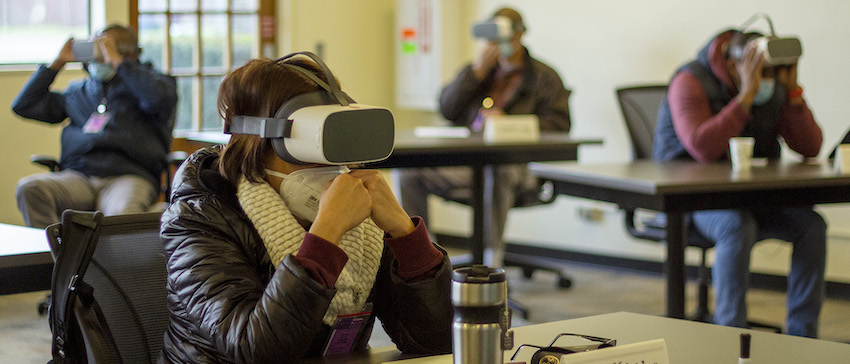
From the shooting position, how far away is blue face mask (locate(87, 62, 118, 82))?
3824mm

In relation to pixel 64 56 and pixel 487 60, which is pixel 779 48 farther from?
pixel 64 56

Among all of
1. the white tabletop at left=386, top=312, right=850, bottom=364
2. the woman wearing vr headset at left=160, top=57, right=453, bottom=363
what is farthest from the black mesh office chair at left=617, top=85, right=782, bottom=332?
the woman wearing vr headset at left=160, top=57, right=453, bottom=363

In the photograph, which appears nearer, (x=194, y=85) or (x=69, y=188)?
(x=69, y=188)

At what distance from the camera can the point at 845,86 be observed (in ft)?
13.8

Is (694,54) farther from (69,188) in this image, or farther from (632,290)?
(69,188)

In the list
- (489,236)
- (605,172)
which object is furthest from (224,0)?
(605,172)

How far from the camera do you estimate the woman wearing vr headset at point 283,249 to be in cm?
129

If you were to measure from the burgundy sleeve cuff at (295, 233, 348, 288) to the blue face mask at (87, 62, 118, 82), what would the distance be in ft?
9.20

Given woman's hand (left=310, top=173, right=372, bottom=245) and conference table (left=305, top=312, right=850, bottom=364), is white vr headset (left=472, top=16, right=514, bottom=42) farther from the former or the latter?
woman's hand (left=310, top=173, right=372, bottom=245)

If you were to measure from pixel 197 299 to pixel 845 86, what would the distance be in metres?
3.65

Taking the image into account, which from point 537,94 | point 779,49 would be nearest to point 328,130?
point 779,49

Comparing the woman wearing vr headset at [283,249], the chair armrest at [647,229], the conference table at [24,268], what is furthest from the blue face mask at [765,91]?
the conference table at [24,268]

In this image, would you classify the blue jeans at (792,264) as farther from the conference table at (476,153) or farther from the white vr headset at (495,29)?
the white vr headset at (495,29)

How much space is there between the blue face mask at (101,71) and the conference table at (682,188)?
1.77 m
